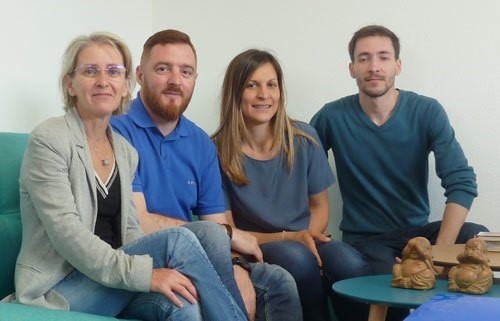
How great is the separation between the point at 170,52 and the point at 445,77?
122 cm

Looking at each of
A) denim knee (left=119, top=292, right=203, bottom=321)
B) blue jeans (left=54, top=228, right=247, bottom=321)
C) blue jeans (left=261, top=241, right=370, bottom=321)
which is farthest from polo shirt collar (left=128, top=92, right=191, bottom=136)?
denim knee (left=119, top=292, right=203, bottom=321)

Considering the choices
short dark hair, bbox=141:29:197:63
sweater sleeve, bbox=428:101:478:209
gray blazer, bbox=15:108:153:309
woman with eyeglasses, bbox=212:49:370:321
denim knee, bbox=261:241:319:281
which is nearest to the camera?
gray blazer, bbox=15:108:153:309

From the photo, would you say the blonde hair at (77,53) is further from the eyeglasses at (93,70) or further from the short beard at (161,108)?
the short beard at (161,108)

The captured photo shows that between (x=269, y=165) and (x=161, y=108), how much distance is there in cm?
49

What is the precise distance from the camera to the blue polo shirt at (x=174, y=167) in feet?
7.61

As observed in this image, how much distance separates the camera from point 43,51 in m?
2.64

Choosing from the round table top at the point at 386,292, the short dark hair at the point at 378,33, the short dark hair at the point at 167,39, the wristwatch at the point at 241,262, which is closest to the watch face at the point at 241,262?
the wristwatch at the point at 241,262

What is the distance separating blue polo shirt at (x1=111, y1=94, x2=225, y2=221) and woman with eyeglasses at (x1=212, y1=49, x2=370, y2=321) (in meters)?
0.14

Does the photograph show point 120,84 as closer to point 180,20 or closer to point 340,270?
point 340,270

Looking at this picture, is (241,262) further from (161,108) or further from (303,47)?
(303,47)

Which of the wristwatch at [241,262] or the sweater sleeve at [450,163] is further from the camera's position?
the sweater sleeve at [450,163]

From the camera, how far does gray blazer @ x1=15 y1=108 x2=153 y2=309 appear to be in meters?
1.77

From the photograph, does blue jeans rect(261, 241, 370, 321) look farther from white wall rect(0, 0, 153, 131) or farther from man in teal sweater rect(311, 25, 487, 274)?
white wall rect(0, 0, 153, 131)

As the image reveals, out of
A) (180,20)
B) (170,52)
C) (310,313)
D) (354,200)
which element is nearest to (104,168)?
(170,52)
